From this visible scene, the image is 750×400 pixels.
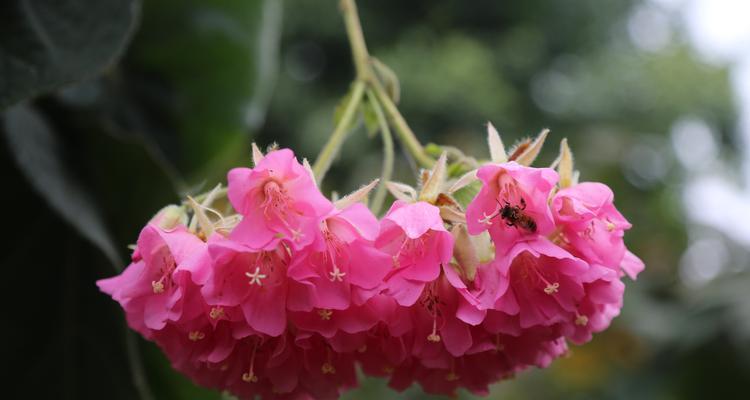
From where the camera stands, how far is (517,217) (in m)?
0.71

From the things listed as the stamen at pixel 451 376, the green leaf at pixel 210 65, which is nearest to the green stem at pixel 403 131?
the stamen at pixel 451 376

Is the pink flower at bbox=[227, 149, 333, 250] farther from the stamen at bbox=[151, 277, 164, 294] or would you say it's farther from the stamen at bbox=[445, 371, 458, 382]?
the stamen at bbox=[445, 371, 458, 382]

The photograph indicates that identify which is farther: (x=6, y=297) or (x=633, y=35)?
(x=633, y=35)

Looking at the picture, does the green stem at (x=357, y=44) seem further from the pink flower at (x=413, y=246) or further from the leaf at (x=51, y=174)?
the leaf at (x=51, y=174)

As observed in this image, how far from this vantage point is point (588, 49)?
1088 cm

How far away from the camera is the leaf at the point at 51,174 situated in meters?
1.03

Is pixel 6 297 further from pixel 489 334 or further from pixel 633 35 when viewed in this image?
pixel 633 35

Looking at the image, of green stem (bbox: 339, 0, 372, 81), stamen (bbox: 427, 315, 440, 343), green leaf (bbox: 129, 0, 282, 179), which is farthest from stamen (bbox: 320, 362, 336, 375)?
green leaf (bbox: 129, 0, 282, 179)

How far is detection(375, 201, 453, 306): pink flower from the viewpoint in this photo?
70 cm

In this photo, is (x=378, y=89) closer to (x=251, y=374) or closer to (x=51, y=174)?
(x=251, y=374)

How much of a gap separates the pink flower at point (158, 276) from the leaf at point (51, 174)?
0.27 meters

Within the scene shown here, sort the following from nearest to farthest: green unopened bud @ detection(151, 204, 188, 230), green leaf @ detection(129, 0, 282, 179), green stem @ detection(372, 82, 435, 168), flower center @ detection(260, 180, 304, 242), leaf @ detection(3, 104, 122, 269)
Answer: flower center @ detection(260, 180, 304, 242) → green unopened bud @ detection(151, 204, 188, 230) → green stem @ detection(372, 82, 435, 168) → leaf @ detection(3, 104, 122, 269) → green leaf @ detection(129, 0, 282, 179)

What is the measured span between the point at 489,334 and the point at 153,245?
32cm

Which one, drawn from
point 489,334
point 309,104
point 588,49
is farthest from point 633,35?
point 489,334
